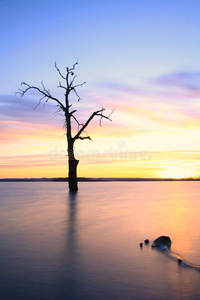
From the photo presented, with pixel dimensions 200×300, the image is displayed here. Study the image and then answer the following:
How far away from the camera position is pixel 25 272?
181 inches

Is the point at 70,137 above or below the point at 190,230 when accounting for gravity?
above

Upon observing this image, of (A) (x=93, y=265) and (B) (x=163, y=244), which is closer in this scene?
(A) (x=93, y=265)

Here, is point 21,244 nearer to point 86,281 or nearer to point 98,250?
point 98,250

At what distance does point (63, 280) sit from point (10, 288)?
28.3 inches

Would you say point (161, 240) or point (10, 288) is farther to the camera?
point (161, 240)

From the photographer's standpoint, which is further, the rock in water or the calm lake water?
the rock in water

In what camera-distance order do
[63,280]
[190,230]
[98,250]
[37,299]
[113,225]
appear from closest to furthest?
[37,299] → [63,280] → [98,250] → [190,230] → [113,225]

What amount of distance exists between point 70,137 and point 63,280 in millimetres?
19132

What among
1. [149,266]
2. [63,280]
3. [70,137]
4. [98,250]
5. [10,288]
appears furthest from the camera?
[70,137]

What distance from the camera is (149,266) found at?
4934mm

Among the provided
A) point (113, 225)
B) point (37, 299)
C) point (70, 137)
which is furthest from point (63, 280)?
point (70, 137)

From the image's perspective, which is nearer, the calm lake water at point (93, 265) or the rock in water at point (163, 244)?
the calm lake water at point (93, 265)

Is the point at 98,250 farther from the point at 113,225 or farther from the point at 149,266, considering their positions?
the point at 113,225

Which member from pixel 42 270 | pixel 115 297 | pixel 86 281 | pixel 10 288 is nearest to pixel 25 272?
pixel 42 270
